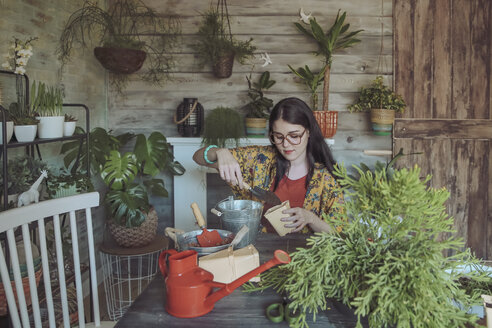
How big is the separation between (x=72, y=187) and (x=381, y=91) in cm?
213

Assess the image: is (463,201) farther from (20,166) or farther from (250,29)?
(20,166)

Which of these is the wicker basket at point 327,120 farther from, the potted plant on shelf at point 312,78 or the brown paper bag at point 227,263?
the brown paper bag at point 227,263

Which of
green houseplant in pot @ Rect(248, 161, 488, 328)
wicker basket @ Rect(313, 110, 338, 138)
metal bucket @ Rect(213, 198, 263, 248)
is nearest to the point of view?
green houseplant in pot @ Rect(248, 161, 488, 328)

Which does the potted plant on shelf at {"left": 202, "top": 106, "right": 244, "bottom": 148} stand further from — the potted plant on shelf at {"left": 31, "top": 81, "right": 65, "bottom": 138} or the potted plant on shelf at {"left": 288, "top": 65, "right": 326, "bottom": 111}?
the potted plant on shelf at {"left": 31, "top": 81, "right": 65, "bottom": 138}

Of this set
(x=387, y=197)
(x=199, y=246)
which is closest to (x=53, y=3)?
(x=199, y=246)

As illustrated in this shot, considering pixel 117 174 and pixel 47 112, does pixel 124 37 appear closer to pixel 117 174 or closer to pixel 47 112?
pixel 117 174

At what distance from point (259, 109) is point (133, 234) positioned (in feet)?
3.98

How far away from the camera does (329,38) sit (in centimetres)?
317

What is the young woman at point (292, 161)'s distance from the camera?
80.0 inches

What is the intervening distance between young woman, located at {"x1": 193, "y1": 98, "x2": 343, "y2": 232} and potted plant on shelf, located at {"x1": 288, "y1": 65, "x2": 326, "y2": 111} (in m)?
1.13

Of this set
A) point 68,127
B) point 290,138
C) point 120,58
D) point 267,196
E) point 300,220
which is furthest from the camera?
point 120,58

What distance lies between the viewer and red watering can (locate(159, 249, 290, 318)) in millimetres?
973

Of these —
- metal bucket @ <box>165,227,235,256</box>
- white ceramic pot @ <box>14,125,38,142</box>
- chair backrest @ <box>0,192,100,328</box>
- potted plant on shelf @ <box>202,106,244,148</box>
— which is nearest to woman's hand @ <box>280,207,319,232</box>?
metal bucket @ <box>165,227,235,256</box>

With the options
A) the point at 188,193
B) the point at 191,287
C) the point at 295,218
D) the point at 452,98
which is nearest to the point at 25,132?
the point at 295,218
